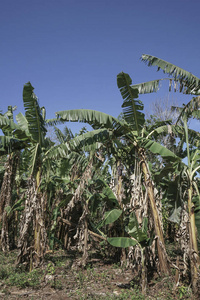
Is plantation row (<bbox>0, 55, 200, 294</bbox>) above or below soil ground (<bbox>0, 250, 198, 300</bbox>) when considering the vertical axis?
above

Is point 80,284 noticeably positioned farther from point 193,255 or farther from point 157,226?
point 193,255

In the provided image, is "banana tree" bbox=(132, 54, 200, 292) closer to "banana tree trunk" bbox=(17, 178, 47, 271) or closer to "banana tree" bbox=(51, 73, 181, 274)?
"banana tree" bbox=(51, 73, 181, 274)

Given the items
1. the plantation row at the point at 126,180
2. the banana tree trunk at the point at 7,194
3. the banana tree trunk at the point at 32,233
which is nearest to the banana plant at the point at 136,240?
the plantation row at the point at 126,180

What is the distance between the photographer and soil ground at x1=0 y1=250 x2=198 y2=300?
21.4 ft

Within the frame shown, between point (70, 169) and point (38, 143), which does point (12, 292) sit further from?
point (70, 169)

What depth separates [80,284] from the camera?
7.43 metres

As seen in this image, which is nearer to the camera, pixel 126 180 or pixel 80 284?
pixel 80 284

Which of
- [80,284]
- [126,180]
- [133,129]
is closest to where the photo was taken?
[80,284]

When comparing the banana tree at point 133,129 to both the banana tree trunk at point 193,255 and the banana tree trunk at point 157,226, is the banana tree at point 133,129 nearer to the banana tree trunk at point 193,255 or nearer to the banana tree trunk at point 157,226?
the banana tree trunk at point 157,226

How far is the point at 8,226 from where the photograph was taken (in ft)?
38.8

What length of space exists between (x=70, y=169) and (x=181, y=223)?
20.5 ft

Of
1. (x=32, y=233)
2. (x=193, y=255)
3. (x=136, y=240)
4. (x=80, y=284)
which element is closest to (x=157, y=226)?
(x=136, y=240)

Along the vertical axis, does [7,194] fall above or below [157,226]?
above

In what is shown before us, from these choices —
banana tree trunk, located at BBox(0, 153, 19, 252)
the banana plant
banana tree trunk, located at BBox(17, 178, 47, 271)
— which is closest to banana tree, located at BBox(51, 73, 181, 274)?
the banana plant
